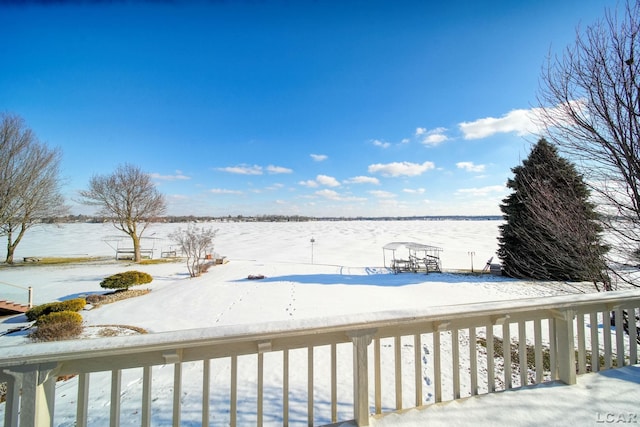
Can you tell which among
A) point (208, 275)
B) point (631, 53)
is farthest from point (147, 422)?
point (208, 275)

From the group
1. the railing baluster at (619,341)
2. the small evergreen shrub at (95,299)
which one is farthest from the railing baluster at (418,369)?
the small evergreen shrub at (95,299)

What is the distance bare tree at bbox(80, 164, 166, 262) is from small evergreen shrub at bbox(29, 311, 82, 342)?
15.2 metres

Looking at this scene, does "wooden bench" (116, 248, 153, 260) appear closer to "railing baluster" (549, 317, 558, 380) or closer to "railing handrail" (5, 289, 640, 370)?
"railing handrail" (5, 289, 640, 370)

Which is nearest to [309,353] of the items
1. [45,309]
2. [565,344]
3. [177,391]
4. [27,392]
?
[177,391]

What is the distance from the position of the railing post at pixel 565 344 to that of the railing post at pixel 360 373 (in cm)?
171

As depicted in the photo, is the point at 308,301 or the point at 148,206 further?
the point at 148,206

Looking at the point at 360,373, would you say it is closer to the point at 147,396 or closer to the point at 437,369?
the point at 437,369

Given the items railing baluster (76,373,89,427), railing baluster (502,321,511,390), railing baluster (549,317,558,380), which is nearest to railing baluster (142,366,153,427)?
railing baluster (76,373,89,427)

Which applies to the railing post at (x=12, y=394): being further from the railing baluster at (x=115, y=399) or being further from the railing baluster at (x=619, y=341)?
the railing baluster at (x=619, y=341)

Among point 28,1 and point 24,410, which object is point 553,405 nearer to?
point 24,410

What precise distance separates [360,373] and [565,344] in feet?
5.89

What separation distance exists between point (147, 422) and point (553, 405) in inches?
113

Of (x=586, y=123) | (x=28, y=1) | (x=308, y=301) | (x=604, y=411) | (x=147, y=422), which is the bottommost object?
(x=308, y=301)

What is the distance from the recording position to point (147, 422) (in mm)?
1569
